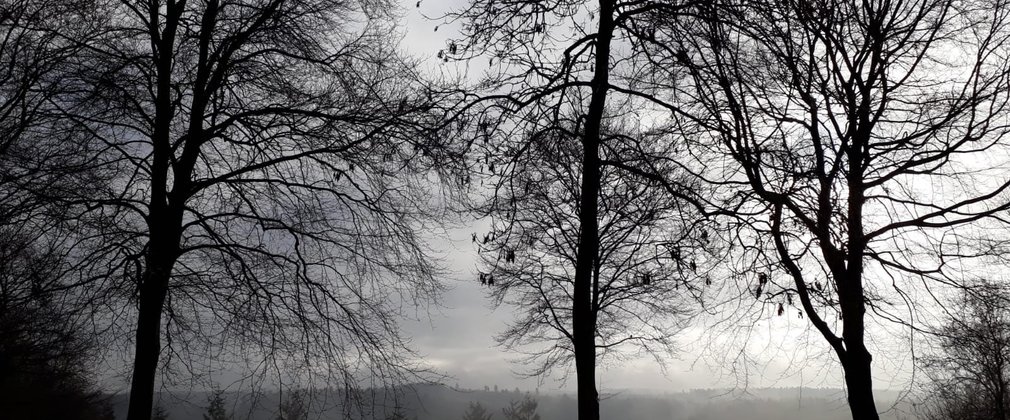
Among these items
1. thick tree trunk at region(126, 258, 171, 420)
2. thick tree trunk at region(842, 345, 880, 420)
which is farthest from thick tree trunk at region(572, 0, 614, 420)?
thick tree trunk at region(126, 258, 171, 420)

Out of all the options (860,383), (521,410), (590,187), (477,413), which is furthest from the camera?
(477,413)

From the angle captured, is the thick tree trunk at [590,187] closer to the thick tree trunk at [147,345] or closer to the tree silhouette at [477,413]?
the thick tree trunk at [147,345]

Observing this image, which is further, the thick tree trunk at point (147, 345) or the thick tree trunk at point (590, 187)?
the thick tree trunk at point (147, 345)

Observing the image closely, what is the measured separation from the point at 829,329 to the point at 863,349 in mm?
400

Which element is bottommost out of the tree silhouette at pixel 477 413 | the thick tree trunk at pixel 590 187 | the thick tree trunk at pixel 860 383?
the tree silhouette at pixel 477 413

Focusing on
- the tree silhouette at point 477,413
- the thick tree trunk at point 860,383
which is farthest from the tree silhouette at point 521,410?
the thick tree trunk at point 860,383

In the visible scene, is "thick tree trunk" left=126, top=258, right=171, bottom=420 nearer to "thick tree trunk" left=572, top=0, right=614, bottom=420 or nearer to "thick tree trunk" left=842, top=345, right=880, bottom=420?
"thick tree trunk" left=572, top=0, right=614, bottom=420

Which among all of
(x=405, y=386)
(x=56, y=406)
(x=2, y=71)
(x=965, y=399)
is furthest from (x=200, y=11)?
(x=965, y=399)

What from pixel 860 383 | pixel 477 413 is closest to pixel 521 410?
pixel 477 413

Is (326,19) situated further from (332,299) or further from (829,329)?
(829,329)

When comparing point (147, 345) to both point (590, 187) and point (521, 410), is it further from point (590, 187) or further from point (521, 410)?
point (521, 410)

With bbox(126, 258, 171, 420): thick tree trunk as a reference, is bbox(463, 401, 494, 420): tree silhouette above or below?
below

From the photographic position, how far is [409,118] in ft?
23.4

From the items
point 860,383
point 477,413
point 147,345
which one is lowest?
point 477,413
